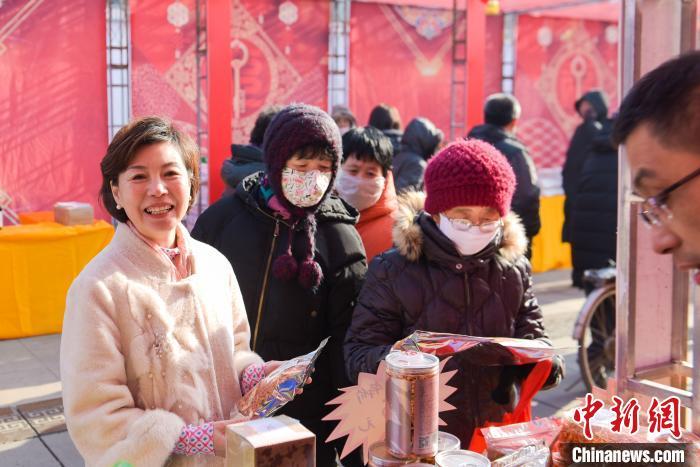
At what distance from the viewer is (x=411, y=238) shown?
2664 mm

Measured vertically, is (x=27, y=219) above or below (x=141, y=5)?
below

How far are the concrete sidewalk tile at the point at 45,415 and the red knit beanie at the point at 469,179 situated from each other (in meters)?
3.39

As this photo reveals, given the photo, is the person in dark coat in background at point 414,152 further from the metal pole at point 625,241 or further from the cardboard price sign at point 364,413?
the cardboard price sign at point 364,413

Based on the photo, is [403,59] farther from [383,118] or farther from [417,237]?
[417,237]

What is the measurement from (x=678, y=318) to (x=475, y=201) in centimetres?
115

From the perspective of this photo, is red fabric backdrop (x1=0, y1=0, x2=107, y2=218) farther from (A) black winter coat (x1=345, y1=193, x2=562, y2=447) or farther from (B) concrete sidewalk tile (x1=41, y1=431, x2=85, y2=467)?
(A) black winter coat (x1=345, y1=193, x2=562, y2=447)

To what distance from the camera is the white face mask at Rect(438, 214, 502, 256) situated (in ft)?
8.55

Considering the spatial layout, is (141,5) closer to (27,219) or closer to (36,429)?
(27,219)

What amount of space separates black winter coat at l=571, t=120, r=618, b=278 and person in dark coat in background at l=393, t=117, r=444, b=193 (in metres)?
1.31

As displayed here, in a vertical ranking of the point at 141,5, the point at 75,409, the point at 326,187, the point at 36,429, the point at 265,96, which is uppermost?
the point at 141,5

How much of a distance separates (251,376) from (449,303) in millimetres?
742

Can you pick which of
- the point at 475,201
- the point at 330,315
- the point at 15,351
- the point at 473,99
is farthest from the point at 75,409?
the point at 473,99

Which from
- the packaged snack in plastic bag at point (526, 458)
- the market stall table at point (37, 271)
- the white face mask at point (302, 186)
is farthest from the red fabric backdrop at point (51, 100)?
the packaged snack in plastic bag at point (526, 458)

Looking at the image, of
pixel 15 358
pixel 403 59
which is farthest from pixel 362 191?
pixel 403 59
